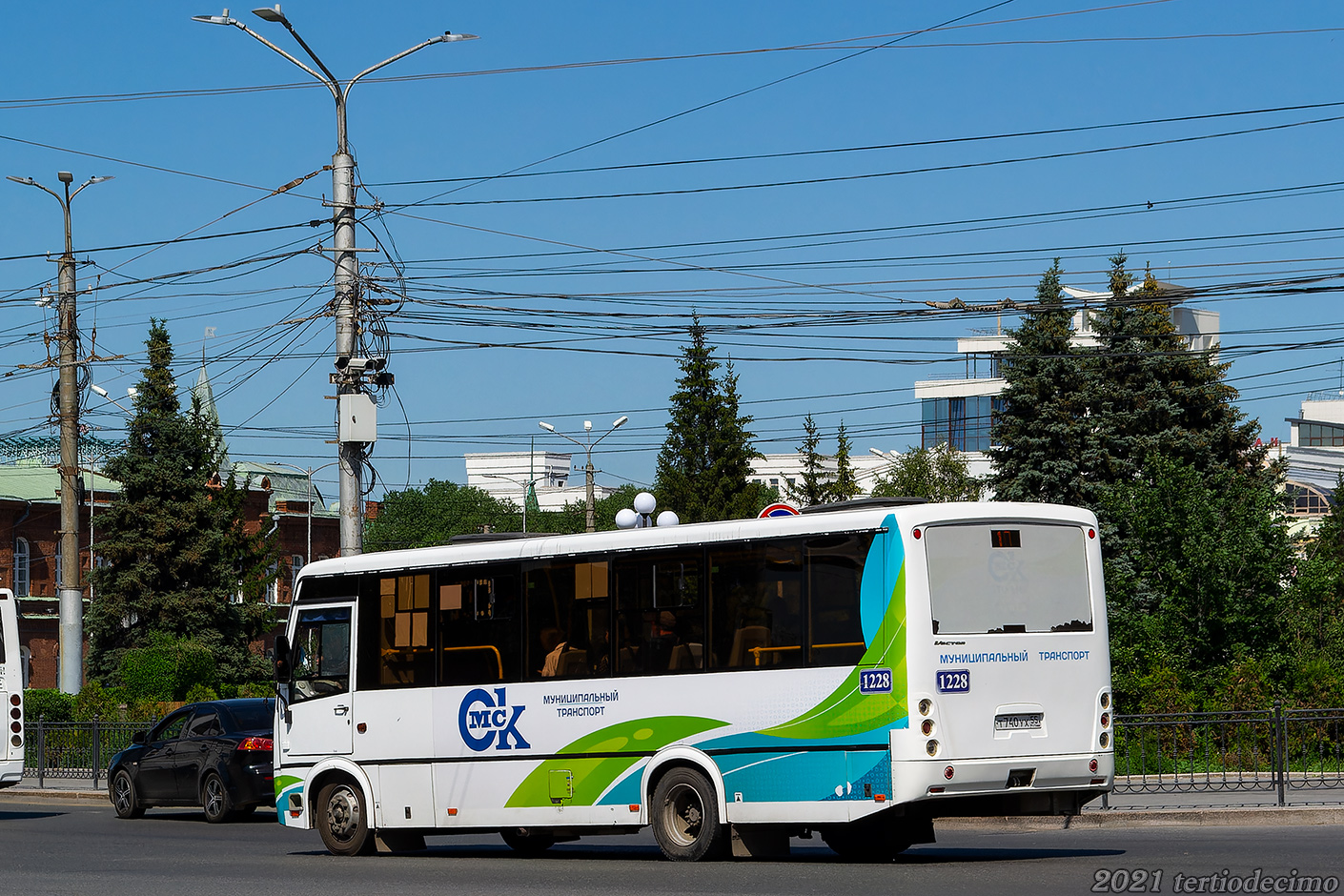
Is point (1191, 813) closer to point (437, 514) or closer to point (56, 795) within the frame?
point (56, 795)

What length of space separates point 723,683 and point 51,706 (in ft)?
80.0

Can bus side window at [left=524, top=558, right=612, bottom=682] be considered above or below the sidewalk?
above

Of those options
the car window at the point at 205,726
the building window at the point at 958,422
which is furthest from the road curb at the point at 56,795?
the building window at the point at 958,422

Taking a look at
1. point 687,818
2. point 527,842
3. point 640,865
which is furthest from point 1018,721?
point 527,842

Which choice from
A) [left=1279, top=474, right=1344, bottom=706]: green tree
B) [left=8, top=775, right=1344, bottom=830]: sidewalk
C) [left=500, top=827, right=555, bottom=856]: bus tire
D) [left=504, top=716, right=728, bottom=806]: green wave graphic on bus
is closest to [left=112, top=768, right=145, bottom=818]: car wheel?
[left=500, top=827, right=555, bottom=856]: bus tire

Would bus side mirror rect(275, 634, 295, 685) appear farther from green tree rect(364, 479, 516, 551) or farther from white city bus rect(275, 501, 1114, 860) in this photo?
green tree rect(364, 479, 516, 551)

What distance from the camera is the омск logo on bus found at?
15305mm

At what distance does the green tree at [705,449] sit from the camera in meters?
76.4

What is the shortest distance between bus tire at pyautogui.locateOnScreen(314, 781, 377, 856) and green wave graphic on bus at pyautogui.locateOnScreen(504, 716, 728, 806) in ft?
6.20

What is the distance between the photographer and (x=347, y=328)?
23.0 meters

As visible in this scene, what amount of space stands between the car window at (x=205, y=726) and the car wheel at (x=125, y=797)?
134 cm

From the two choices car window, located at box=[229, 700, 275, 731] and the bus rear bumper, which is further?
car window, located at box=[229, 700, 275, 731]

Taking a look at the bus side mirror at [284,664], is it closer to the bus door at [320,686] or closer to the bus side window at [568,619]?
the bus door at [320,686]

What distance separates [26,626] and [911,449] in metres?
41.1
